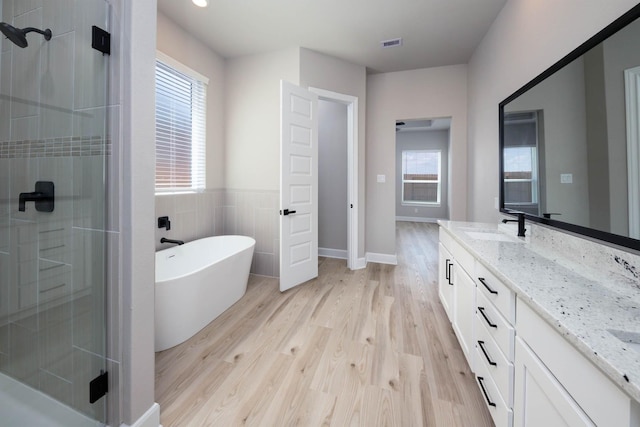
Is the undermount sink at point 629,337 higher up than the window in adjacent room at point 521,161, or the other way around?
the window in adjacent room at point 521,161

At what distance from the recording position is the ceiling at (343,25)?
2.42m

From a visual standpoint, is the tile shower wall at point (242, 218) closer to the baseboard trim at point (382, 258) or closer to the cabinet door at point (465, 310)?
the baseboard trim at point (382, 258)

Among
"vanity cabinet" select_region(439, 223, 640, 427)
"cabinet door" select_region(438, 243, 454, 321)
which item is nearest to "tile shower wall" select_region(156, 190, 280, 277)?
"cabinet door" select_region(438, 243, 454, 321)

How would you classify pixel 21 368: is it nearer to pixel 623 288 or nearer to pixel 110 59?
pixel 110 59

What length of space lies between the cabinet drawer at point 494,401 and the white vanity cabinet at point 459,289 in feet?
0.55

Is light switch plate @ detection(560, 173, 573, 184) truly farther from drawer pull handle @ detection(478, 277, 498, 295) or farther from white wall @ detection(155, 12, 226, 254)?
white wall @ detection(155, 12, 226, 254)

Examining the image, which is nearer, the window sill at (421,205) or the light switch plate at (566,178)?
the light switch plate at (566,178)

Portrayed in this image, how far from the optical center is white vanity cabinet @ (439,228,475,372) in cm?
155

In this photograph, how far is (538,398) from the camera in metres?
0.84

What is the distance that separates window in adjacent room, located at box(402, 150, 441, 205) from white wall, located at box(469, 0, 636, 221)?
4614 millimetres

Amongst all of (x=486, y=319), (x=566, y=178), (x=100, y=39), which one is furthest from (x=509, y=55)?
(x=100, y=39)

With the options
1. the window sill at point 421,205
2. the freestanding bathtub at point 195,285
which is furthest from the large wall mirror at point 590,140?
the window sill at point 421,205

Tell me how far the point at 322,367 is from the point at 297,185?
185cm

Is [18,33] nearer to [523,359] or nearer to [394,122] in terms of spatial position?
[523,359]
